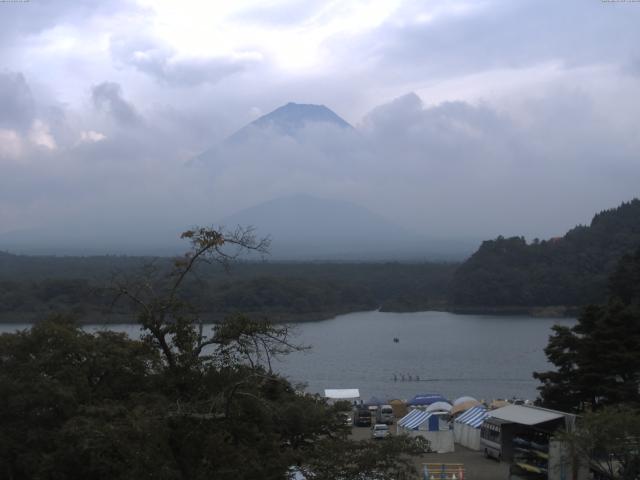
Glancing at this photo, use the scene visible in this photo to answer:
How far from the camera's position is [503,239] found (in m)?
49.1

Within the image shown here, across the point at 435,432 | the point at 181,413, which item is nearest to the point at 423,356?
the point at 435,432

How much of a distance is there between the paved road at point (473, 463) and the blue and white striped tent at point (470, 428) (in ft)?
0.34

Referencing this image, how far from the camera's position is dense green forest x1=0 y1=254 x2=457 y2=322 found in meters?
33.3

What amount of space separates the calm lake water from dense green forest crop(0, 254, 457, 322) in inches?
73.3

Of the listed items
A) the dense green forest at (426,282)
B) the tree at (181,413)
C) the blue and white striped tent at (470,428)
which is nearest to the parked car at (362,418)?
the blue and white striped tent at (470,428)

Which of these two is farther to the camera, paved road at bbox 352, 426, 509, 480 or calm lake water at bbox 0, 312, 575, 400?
calm lake water at bbox 0, 312, 575, 400

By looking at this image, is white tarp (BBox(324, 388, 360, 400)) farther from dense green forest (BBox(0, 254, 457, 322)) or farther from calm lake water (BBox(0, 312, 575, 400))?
dense green forest (BBox(0, 254, 457, 322))

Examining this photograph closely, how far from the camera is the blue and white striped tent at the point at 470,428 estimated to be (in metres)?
10.3

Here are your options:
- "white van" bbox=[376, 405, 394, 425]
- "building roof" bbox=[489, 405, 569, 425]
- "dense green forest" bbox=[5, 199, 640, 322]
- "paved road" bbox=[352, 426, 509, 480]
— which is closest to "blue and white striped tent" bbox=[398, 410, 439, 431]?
"paved road" bbox=[352, 426, 509, 480]

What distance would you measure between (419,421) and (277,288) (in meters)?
27.3

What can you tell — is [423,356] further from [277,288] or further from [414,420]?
[414,420]

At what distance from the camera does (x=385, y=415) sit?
41.4 ft

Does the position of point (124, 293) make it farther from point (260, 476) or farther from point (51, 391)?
point (51, 391)

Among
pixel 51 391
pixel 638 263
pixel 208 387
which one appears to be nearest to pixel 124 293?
pixel 208 387
